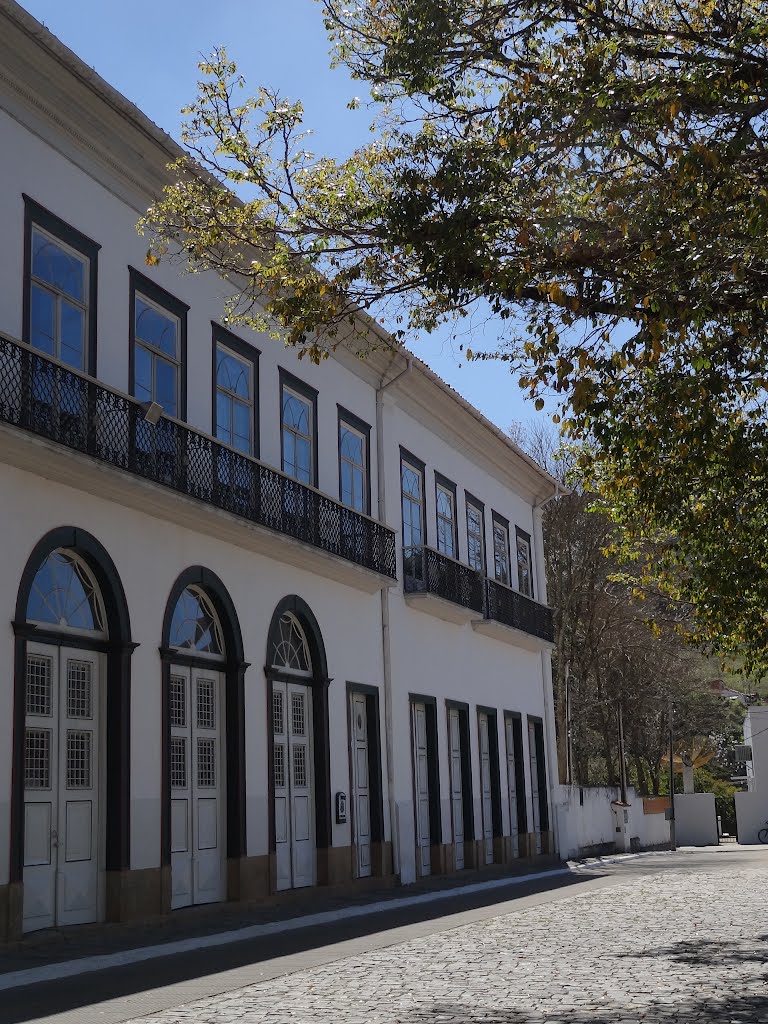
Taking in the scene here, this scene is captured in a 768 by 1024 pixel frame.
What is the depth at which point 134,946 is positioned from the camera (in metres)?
11.2

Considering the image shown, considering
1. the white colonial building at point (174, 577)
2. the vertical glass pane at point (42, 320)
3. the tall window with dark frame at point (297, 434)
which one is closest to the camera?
the white colonial building at point (174, 577)

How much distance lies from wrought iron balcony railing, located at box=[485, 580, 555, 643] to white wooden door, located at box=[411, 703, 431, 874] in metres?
3.33

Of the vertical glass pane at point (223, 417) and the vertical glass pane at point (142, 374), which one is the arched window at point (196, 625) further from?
the vertical glass pane at point (142, 374)

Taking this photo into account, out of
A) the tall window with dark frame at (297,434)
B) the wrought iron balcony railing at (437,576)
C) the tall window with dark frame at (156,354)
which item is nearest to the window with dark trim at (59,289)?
the tall window with dark frame at (156,354)

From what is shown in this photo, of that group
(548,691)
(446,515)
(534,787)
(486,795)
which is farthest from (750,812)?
(446,515)

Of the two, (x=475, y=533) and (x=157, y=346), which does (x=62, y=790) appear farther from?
(x=475, y=533)

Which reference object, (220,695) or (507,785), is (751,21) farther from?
(507,785)

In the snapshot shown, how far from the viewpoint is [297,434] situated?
698 inches

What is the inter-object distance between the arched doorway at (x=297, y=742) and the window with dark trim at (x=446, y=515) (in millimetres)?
6010

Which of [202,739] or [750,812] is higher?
[202,739]

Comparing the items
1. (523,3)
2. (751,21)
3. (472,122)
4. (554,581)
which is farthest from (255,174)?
(554,581)

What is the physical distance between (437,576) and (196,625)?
7433 millimetres

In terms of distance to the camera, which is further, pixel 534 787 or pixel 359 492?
pixel 534 787

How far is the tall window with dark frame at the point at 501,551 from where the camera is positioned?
88.3 ft
